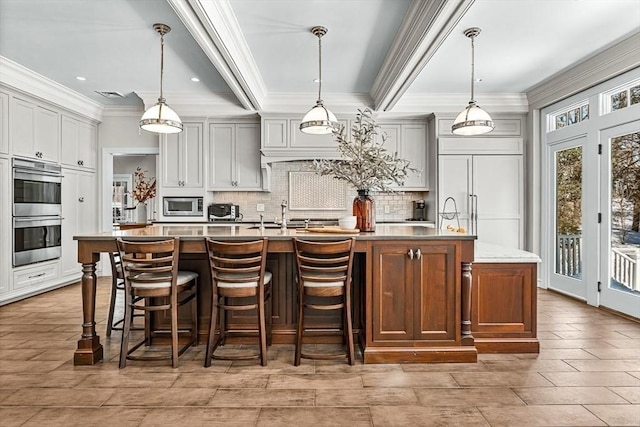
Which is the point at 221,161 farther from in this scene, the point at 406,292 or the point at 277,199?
the point at 406,292

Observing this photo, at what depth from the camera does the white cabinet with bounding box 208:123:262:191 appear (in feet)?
20.1

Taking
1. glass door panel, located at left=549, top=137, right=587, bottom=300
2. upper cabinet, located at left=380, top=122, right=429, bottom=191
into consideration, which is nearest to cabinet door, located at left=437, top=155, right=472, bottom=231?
upper cabinet, located at left=380, top=122, right=429, bottom=191

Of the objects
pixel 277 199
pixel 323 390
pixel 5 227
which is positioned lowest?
pixel 323 390

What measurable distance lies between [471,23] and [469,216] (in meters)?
2.96

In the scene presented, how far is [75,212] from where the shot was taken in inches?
238

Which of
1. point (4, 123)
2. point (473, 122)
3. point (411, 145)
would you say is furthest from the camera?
point (411, 145)

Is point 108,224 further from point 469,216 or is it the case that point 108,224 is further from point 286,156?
point 469,216

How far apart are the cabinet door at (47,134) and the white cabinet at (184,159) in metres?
1.37

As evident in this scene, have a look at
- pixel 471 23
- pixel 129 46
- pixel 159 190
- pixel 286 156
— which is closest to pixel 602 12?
pixel 471 23

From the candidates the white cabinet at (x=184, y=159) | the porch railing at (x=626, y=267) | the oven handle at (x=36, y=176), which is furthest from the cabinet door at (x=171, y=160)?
the porch railing at (x=626, y=267)

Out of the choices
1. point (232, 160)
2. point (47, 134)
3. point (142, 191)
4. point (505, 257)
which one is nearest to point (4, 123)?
point (47, 134)

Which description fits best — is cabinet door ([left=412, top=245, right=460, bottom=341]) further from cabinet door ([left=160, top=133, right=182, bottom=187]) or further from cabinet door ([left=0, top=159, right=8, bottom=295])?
cabinet door ([left=0, top=159, right=8, bottom=295])

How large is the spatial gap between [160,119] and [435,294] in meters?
2.67

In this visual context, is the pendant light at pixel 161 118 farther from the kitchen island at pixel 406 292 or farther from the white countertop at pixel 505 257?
the white countertop at pixel 505 257
